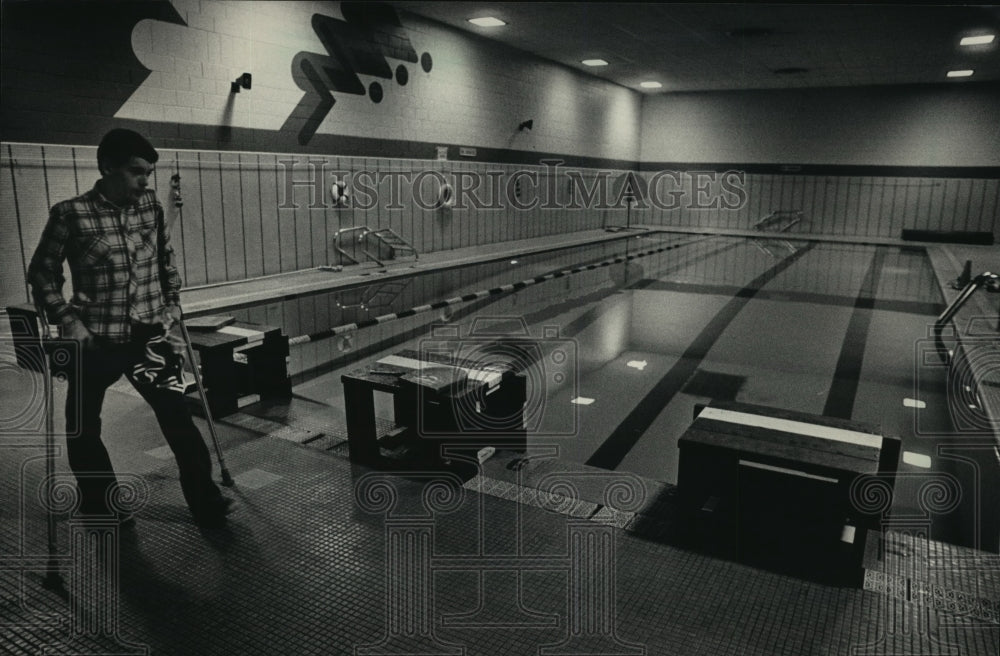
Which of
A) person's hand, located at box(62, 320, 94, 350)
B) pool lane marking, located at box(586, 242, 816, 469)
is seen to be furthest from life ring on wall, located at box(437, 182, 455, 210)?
person's hand, located at box(62, 320, 94, 350)

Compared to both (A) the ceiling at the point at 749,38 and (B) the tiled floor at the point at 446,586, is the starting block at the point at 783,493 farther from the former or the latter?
(A) the ceiling at the point at 749,38

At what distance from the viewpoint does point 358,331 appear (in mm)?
6508

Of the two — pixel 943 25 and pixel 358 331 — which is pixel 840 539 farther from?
pixel 943 25

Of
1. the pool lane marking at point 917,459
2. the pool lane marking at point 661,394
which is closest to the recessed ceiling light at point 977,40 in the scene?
the pool lane marking at point 661,394

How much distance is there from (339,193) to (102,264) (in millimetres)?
7451

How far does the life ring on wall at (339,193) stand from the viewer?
31.1ft

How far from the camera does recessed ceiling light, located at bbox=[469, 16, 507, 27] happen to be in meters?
10.9

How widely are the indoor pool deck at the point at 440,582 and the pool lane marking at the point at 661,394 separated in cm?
81

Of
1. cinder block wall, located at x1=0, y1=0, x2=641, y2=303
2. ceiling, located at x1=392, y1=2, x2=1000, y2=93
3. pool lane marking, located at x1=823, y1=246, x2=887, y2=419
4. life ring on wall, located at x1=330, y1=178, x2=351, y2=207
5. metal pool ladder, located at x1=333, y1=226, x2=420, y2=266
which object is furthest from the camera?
ceiling, located at x1=392, y1=2, x2=1000, y2=93

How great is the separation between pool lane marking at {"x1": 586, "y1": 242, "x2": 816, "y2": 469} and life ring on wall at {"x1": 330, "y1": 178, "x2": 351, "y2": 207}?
17.2ft

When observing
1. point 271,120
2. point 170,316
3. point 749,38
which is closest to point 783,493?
point 170,316

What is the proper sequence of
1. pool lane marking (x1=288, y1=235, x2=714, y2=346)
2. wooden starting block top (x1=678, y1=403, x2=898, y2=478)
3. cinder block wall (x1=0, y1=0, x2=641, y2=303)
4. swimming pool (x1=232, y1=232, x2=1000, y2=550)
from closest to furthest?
1. wooden starting block top (x1=678, y1=403, x2=898, y2=478)
2. swimming pool (x1=232, y1=232, x2=1000, y2=550)
3. pool lane marking (x1=288, y1=235, x2=714, y2=346)
4. cinder block wall (x1=0, y1=0, x2=641, y2=303)

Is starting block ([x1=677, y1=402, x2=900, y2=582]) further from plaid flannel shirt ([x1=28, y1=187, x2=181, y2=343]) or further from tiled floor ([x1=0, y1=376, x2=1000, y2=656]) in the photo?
plaid flannel shirt ([x1=28, y1=187, x2=181, y2=343])

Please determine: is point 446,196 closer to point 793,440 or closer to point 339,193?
point 339,193
